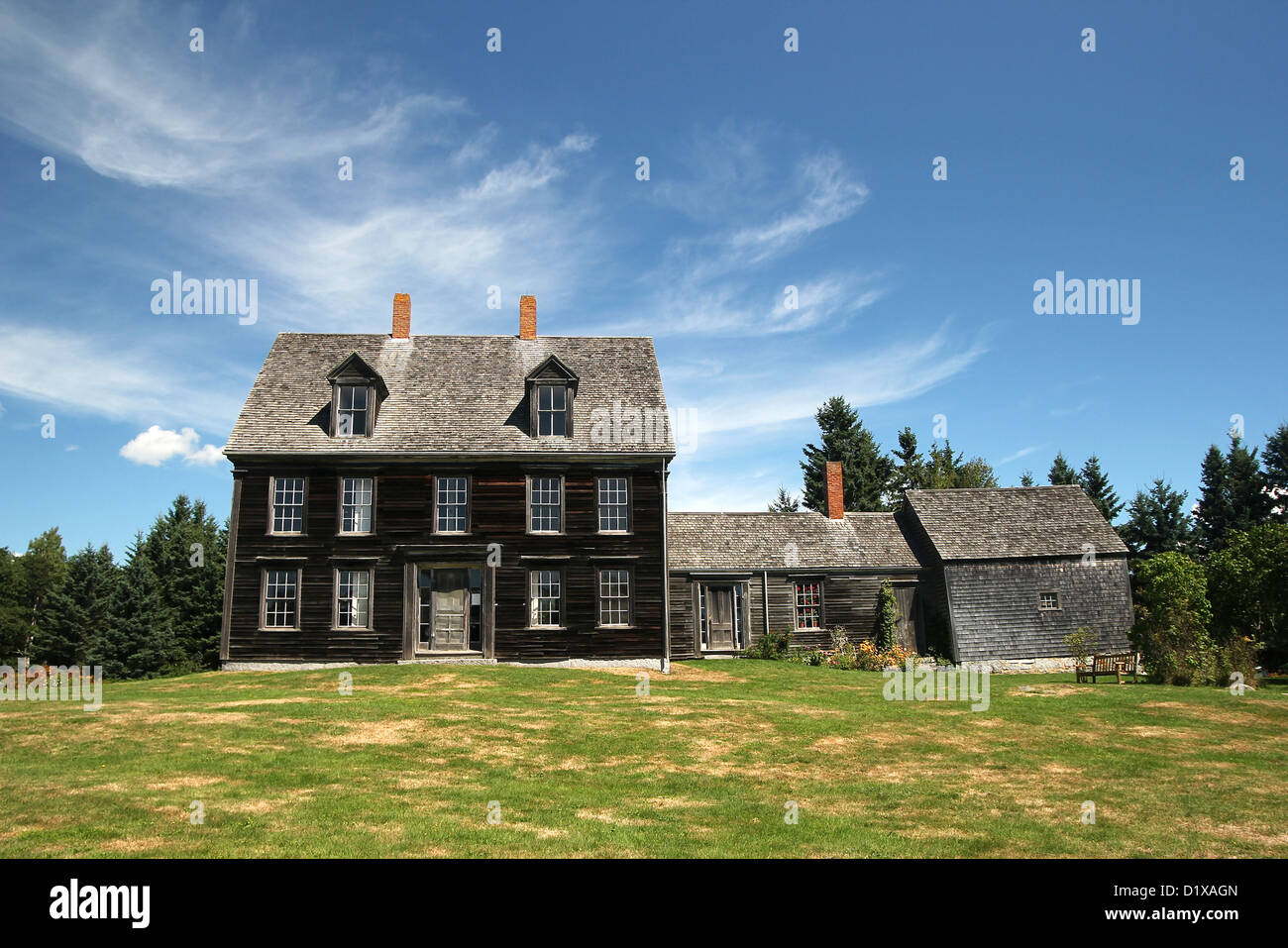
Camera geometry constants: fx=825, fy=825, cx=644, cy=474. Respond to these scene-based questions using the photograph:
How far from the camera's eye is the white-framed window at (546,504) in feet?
89.4

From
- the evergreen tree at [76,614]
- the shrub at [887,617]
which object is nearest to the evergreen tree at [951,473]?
the shrub at [887,617]

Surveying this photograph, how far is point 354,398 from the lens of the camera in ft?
91.2

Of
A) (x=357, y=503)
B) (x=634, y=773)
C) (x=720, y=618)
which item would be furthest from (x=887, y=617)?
(x=634, y=773)

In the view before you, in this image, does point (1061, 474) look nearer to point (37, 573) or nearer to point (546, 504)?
point (546, 504)

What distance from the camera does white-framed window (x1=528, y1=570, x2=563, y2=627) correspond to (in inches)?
1061

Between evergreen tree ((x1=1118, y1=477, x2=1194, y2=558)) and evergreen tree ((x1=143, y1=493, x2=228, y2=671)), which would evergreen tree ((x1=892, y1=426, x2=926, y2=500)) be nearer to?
evergreen tree ((x1=1118, y1=477, x2=1194, y2=558))

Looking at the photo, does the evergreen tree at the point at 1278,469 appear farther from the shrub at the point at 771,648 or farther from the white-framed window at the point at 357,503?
the white-framed window at the point at 357,503

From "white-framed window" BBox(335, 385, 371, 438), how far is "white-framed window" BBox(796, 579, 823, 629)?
17602 millimetres

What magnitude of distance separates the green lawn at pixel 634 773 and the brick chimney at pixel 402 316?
1465 cm

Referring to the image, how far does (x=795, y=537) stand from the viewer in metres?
34.6

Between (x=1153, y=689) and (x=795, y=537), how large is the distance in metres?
14.8

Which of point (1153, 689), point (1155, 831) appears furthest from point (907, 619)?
point (1155, 831)

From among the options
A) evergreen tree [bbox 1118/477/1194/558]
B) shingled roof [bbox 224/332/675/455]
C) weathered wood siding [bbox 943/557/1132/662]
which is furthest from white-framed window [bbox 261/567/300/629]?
evergreen tree [bbox 1118/477/1194/558]
